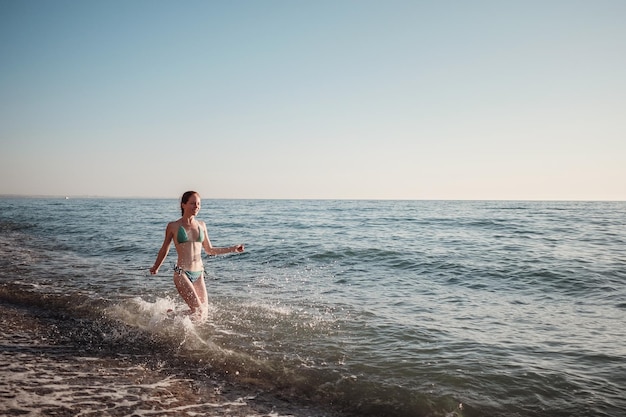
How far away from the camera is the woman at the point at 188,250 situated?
6.86 m

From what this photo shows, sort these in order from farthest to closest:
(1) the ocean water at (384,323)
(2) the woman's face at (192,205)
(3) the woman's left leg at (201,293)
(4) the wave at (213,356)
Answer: (3) the woman's left leg at (201,293) → (2) the woman's face at (192,205) → (1) the ocean water at (384,323) → (4) the wave at (213,356)

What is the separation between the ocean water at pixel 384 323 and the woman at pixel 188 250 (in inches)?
16.4

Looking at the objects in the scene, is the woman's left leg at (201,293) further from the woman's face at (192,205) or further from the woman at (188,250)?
the woman's face at (192,205)

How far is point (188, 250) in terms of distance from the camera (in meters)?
6.99

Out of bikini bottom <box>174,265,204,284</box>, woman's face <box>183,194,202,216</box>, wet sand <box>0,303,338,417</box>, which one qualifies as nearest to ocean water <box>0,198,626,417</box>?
wet sand <box>0,303,338,417</box>

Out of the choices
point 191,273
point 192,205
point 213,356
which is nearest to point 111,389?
point 213,356

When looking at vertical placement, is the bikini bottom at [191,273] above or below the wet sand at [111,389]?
above

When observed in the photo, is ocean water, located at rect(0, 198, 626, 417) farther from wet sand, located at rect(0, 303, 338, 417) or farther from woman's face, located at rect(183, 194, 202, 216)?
woman's face, located at rect(183, 194, 202, 216)

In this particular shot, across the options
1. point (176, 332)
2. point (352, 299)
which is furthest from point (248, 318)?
point (352, 299)

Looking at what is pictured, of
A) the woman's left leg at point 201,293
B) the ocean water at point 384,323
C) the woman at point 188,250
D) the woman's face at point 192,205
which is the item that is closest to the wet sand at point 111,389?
the ocean water at point 384,323

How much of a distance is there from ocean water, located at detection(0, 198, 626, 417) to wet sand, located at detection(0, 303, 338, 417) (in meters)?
0.30

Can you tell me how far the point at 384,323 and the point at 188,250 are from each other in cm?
415

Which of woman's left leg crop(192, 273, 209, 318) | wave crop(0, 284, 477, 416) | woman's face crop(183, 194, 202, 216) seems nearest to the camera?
wave crop(0, 284, 477, 416)

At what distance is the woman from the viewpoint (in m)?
6.86
